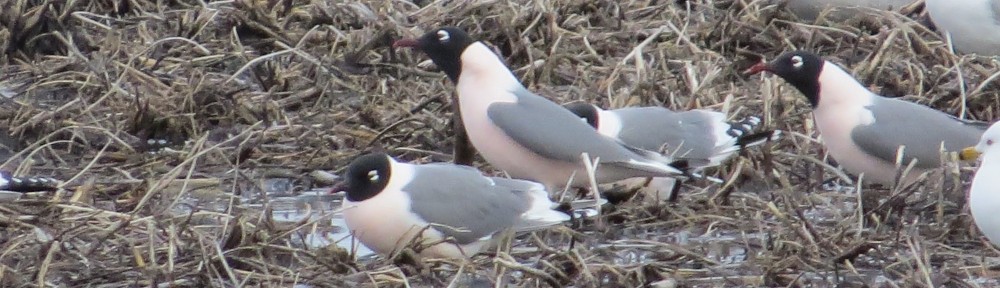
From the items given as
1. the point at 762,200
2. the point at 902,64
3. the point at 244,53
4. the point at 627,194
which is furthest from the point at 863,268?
the point at 244,53

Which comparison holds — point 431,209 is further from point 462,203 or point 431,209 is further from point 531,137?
point 531,137

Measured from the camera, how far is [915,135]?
6914 millimetres

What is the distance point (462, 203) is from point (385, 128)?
1754 mm

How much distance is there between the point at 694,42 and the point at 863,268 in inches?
144

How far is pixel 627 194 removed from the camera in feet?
22.7

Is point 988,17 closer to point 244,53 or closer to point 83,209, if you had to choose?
point 244,53

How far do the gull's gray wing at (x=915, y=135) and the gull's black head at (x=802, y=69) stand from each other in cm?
29

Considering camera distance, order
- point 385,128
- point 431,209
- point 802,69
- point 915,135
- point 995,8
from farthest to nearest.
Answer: point 995,8, point 385,128, point 802,69, point 915,135, point 431,209

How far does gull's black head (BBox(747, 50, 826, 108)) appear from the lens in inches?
285

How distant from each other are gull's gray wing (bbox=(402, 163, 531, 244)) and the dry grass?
0.16m

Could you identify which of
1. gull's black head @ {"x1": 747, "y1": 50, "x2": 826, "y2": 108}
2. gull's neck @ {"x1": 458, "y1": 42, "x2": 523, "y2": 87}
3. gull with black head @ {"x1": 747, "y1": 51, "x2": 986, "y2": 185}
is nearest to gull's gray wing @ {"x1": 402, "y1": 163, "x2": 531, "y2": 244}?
gull's neck @ {"x1": 458, "y1": 42, "x2": 523, "y2": 87}

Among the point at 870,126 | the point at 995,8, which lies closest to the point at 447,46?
the point at 870,126

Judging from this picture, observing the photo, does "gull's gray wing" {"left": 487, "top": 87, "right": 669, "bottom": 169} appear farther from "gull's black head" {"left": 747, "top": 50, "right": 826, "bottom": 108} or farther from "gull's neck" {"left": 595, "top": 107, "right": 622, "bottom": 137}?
"gull's black head" {"left": 747, "top": 50, "right": 826, "bottom": 108}

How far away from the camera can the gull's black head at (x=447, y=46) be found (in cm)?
717
